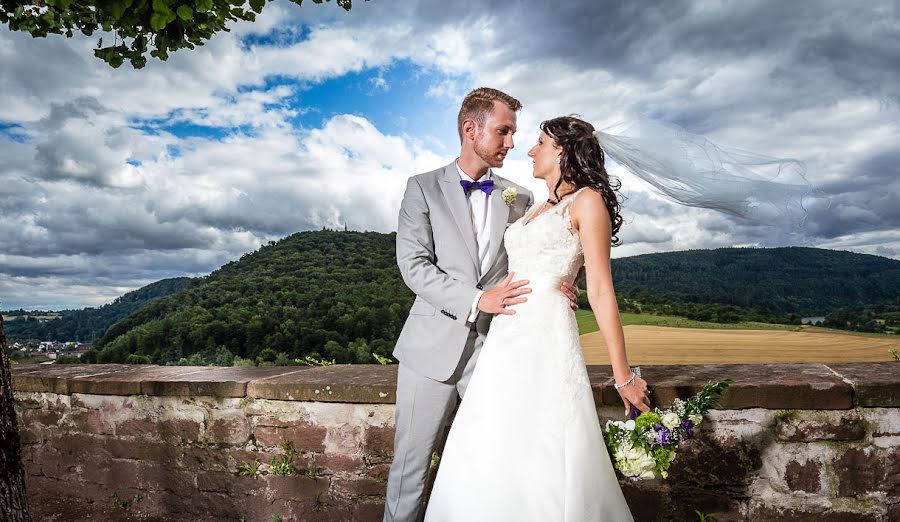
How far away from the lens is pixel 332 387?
3348mm

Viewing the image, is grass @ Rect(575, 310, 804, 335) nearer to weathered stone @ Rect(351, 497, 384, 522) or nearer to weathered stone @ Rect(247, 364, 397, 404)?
weathered stone @ Rect(247, 364, 397, 404)

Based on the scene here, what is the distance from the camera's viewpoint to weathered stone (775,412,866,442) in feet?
8.76

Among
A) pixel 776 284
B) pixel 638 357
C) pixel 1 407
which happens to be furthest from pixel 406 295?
pixel 776 284

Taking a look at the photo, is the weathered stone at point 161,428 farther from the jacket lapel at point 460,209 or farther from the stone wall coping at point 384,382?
the jacket lapel at point 460,209

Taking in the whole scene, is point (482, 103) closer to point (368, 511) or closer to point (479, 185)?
point (479, 185)

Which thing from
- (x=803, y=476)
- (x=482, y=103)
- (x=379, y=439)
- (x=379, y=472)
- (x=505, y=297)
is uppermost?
(x=482, y=103)

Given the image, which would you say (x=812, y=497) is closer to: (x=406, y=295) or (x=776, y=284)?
(x=406, y=295)

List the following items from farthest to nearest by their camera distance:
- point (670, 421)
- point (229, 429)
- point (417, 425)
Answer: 1. point (229, 429)
2. point (417, 425)
3. point (670, 421)

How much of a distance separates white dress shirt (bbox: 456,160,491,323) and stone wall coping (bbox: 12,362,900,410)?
2.86 ft

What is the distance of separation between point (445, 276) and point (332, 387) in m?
1.31

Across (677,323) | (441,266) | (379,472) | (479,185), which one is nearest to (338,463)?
(379,472)

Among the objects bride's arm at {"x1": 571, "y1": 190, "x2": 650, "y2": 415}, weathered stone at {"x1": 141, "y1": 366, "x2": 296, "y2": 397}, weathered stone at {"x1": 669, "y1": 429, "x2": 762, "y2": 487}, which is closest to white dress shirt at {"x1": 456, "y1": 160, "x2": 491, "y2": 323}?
bride's arm at {"x1": 571, "y1": 190, "x2": 650, "y2": 415}

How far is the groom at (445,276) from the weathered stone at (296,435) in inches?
35.5

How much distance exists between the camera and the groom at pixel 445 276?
8.23 feet
